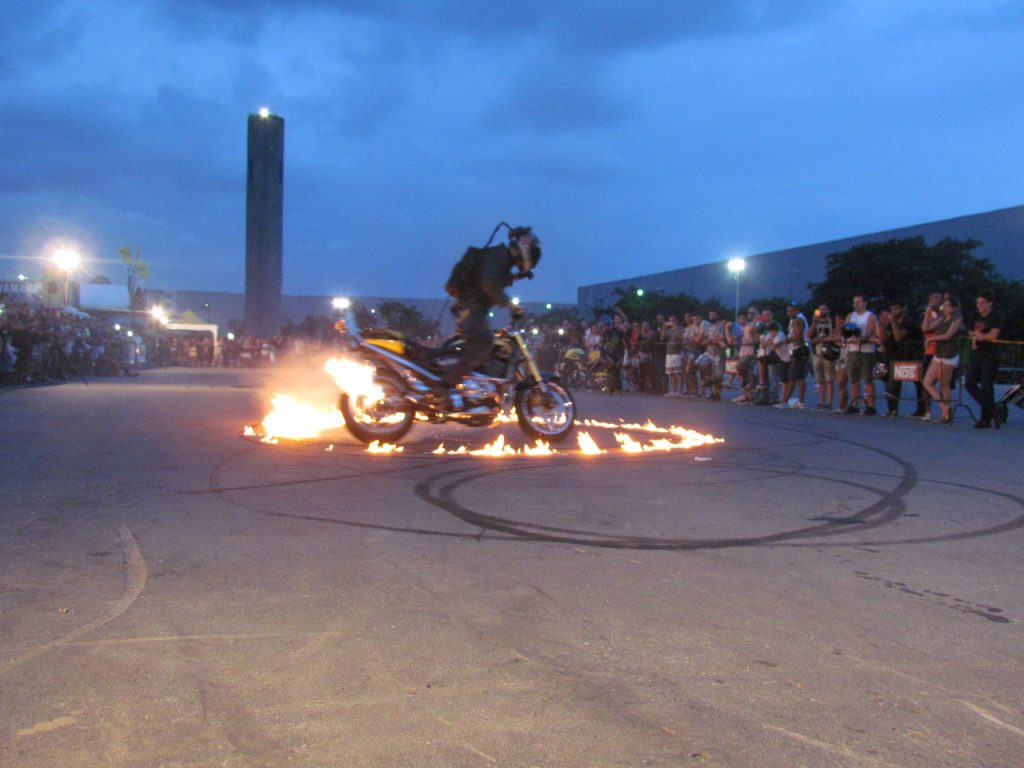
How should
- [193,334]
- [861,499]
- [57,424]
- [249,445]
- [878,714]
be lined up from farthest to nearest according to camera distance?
[193,334]
[57,424]
[249,445]
[861,499]
[878,714]

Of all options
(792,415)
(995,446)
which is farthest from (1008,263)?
(995,446)

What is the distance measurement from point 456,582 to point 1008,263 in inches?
2437

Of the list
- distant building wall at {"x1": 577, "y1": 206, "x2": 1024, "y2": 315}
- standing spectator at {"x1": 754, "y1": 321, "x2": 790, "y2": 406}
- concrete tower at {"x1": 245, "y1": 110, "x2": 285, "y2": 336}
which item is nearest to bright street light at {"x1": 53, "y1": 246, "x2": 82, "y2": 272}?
standing spectator at {"x1": 754, "y1": 321, "x2": 790, "y2": 406}

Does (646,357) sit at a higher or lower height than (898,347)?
lower

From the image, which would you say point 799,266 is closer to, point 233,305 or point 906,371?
point 906,371

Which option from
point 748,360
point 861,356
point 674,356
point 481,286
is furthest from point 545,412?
point 674,356

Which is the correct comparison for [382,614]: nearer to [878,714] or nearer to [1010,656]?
[878,714]

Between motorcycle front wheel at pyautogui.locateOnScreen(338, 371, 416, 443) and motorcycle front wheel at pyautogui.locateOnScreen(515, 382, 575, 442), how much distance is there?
1157 millimetres

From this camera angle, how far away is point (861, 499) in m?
6.26

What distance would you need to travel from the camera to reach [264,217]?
8119cm

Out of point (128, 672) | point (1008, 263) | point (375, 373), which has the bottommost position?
point (128, 672)

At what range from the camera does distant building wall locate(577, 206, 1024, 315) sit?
5750 cm

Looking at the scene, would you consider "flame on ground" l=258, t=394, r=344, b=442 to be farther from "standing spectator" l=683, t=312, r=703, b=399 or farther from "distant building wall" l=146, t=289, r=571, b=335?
"distant building wall" l=146, t=289, r=571, b=335

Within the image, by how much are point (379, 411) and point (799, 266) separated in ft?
234
